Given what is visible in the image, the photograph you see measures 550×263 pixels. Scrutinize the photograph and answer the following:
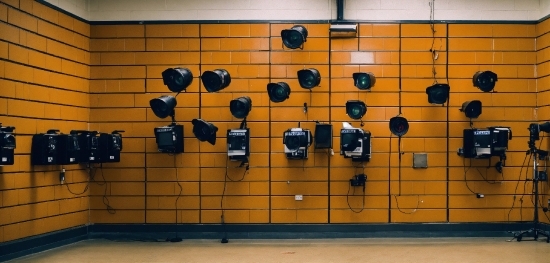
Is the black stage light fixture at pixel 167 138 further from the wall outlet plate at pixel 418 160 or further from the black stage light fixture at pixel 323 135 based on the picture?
the wall outlet plate at pixel 418 160

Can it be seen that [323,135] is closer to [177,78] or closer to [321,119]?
[321,119]

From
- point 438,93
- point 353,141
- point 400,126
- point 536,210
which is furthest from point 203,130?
point 536,210

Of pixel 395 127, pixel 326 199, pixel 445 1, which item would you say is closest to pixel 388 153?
pixel 395 127

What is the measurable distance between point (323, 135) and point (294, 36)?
1438 millimetres

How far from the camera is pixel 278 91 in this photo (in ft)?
26.0

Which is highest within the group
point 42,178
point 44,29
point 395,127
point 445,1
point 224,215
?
point 445,1

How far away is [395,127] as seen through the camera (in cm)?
801

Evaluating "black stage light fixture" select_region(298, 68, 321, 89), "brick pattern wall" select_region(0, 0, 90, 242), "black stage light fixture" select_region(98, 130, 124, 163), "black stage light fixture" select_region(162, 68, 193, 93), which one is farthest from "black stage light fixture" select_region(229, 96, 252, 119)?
"brick pattern wall" select_region(0, 0, 90, 242)

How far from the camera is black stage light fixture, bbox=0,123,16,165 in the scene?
20.0 feet

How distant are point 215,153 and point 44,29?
2.81 m

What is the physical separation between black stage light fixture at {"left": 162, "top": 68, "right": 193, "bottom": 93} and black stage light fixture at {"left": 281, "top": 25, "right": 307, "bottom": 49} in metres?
1.42

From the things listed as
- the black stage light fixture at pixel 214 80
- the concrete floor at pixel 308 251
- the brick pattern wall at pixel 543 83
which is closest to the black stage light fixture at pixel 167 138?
the black stage light fixture at pixel 214 80

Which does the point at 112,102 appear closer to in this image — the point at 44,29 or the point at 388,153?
the point at 44,29

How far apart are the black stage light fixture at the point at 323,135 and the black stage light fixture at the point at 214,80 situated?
1.44 metres
